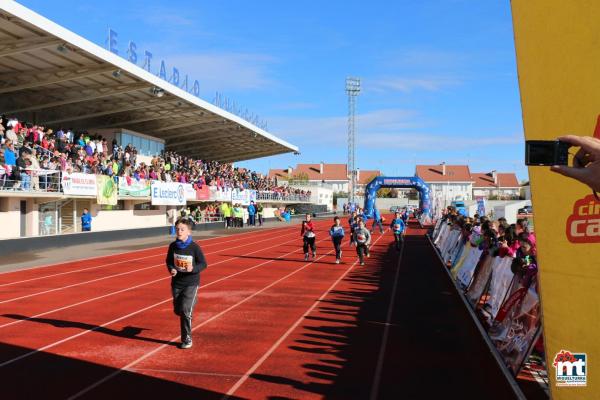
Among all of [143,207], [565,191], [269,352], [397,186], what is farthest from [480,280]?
[397,186]

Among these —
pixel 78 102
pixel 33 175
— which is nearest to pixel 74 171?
pixel 33 175

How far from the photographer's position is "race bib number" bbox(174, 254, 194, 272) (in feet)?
23.9

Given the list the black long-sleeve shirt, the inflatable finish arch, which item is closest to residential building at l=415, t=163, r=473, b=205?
the inflatable finish arch

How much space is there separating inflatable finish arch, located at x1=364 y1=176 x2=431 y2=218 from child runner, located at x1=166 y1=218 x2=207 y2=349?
35483 millimetres

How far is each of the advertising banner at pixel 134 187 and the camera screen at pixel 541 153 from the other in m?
27.1

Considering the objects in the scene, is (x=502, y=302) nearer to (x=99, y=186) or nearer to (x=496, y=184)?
(x=99, y=186)

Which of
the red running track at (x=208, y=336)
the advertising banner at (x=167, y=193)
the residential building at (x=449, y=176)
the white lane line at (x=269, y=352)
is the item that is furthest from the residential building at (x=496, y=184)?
the white lane line at (x=269, y=352)

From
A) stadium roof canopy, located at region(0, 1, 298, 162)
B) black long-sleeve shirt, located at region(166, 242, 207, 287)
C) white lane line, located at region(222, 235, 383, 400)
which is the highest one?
stadium roof canopy, located at region(0, 1, 298, 162)

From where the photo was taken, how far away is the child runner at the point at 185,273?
7285mm

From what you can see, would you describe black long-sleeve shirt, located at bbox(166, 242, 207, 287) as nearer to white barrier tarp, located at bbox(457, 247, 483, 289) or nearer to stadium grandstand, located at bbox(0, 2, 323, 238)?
white barrier tarp, located at bbox(457, 247, 483, 289)

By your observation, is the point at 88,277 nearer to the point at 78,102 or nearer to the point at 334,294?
the point at 334,294

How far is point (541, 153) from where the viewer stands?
2482mm

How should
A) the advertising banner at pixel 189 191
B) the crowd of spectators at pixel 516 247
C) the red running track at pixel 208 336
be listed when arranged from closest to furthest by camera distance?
the red running track at pixel 208 336
the crowd of spectators at pixel 516 247
the advertising banner at pixel 189 191

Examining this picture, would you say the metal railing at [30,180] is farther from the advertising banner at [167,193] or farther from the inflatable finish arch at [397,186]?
the inflatable finish arch at [397,186]
